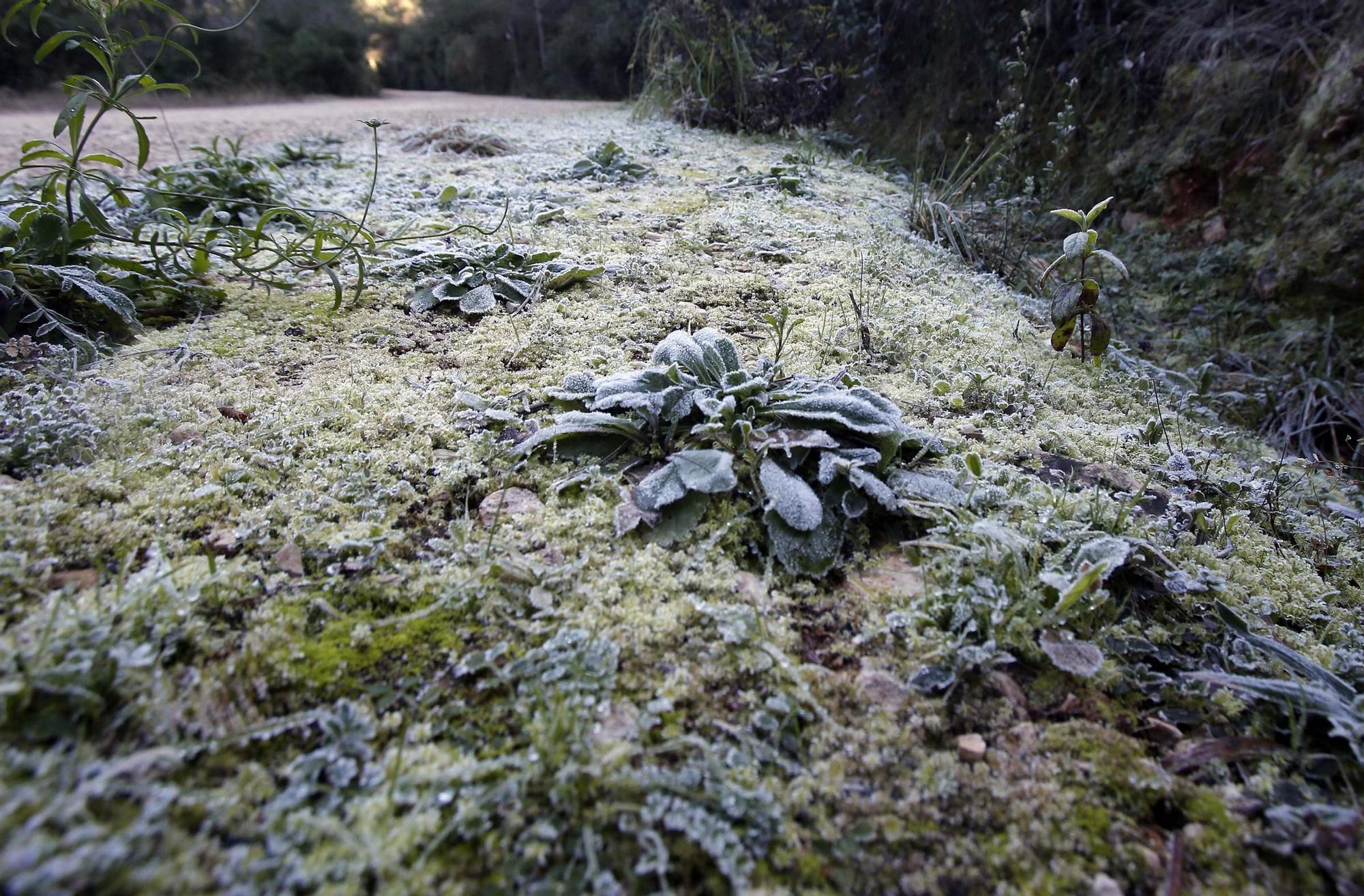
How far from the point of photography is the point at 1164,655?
107cm

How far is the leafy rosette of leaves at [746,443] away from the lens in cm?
125

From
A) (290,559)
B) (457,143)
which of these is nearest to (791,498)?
(290,559)

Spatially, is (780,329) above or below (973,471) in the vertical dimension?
above

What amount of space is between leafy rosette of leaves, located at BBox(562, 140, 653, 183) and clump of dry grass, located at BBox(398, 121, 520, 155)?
836mm

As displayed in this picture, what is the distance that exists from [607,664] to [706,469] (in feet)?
1.44

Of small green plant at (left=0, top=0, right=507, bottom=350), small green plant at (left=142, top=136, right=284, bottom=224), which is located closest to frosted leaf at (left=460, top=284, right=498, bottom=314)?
small green plant at (left=0, top=0, right=507, bottom=350)

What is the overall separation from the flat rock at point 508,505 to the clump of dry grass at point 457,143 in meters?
3.88

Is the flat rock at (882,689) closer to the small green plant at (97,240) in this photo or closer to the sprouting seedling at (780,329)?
the sprouting seedling at (780,329)

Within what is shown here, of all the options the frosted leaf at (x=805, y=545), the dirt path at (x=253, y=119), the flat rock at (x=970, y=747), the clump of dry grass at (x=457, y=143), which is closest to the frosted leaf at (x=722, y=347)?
the frosted leaf at (x=805, y=545)

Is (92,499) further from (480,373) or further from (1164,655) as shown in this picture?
(1164,655)

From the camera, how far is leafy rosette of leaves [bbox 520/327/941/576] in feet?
4.09

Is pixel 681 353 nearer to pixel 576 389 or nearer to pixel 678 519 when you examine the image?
pixel 576 389

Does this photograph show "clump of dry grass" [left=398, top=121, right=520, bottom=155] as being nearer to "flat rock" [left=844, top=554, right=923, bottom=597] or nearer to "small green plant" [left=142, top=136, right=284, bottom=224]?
"small green plant" [left=142, top=136, right=284, bottom=224]

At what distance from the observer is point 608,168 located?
4055 mm
